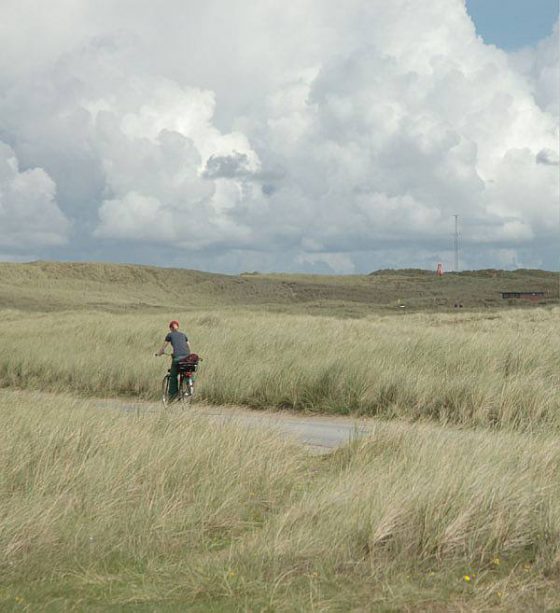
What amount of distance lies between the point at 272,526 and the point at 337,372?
34.5 ft

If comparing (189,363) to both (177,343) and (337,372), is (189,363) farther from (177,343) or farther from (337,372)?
(337,372)

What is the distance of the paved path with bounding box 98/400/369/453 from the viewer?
448 inches

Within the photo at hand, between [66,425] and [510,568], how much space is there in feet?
17.8

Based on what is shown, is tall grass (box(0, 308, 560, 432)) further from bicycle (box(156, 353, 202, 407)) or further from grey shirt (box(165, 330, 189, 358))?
grey shirt (box(165, 330, 189, 358))

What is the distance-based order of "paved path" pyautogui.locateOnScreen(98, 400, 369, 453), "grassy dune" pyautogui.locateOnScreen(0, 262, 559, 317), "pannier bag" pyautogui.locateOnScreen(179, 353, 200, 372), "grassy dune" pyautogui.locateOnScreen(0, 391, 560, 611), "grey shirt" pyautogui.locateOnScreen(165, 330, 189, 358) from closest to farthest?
"grassy dune" pyautogui.locateOnScreen(0, 391, 560, 611) → "paved path" pyautogui.locateOnScreen(98, 400, 369, 453) → "pannier bag" pyautogui.locateOnScreen(179, 353, 200, 372) → "grey shirt" pyautogui.locateOnScreen(165, 330, 189, 358) → "grassy dune" pyautogui.locateOnScreen(0, 262, 559, 317)

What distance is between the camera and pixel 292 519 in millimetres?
7031

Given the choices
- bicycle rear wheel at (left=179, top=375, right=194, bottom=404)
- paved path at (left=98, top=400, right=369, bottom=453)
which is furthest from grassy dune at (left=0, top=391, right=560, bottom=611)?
bicycle rear wheel at (left=179, top=375, right=194, bottom=404)

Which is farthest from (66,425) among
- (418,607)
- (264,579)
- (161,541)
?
(418,607)

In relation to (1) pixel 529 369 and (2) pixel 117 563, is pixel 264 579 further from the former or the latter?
(1) pixel 529 369

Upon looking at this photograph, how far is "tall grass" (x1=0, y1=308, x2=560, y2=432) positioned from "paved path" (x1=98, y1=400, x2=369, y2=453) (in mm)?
796

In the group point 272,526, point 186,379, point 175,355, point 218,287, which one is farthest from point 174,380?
point 218,287

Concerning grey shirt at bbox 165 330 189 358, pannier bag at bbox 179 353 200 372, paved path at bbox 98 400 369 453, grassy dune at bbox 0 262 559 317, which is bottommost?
paved path at bbox 98 400 369 453

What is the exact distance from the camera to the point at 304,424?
47.9ft

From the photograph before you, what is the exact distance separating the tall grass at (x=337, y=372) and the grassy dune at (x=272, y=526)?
174 inches
